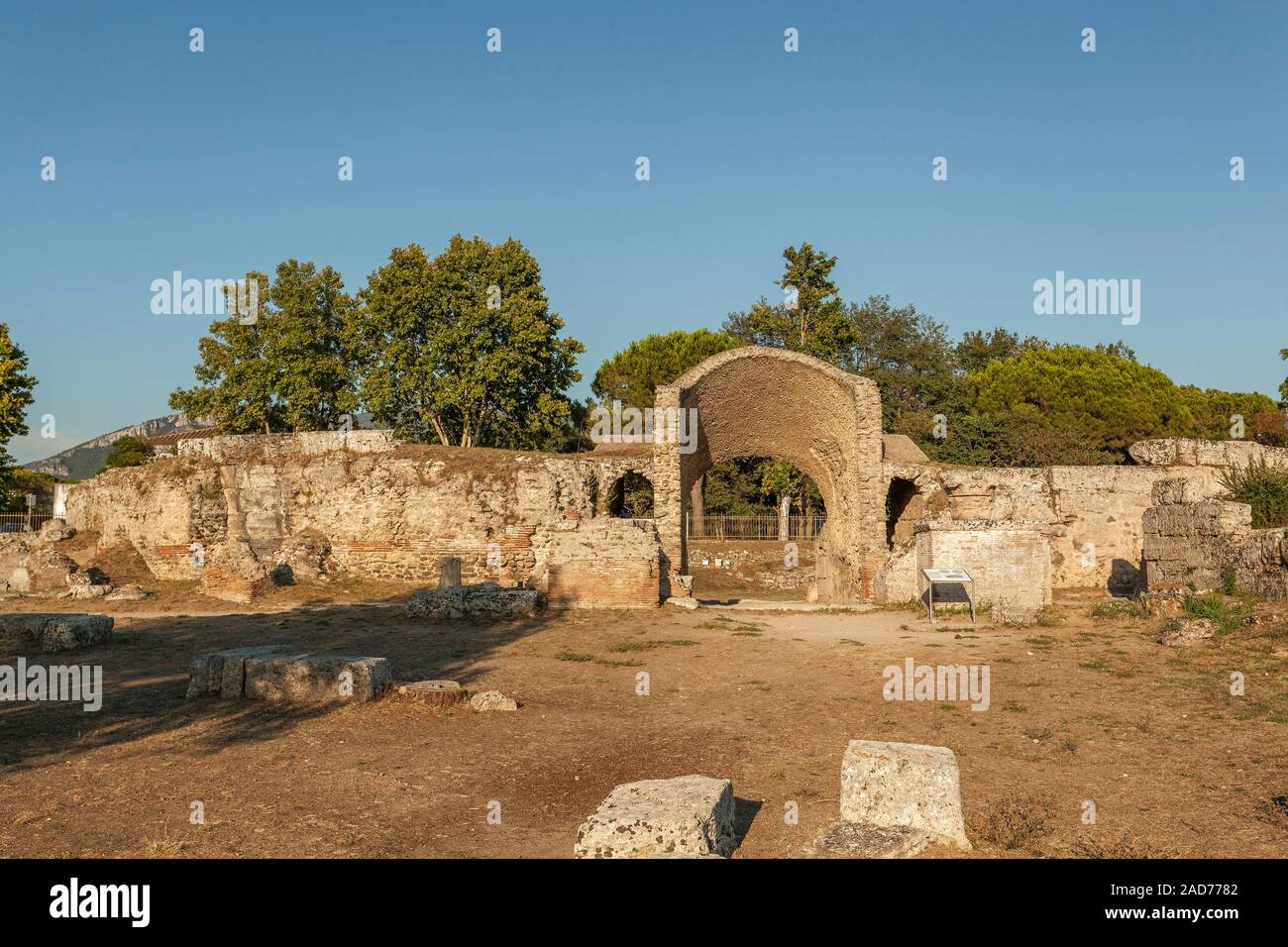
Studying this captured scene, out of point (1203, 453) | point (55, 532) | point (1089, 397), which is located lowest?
point (55, 532)

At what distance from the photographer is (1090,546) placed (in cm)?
2319

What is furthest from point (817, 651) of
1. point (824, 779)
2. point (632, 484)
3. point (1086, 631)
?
point (632, 484)

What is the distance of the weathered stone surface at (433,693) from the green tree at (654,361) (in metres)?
35.5

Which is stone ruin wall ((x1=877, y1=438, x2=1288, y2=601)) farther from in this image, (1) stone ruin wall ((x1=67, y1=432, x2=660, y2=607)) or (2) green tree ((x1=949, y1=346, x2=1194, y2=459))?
(2) green tree ((x1=949, y1=346, x2=1194, y2=459))

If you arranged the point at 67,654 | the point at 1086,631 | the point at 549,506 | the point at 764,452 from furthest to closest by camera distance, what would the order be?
the point at 764,452, the point at 549,506, the point at 1086,631, the point at 67,654

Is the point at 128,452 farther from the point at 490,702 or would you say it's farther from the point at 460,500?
the point at 490,702

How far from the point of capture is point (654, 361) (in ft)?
151

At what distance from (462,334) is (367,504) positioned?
426 inches

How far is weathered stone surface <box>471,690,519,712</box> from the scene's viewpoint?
916 centimetres

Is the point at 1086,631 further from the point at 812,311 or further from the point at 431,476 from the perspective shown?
the point at 812,311

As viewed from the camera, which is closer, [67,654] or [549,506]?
[67,654]

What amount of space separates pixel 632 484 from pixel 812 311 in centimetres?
1135

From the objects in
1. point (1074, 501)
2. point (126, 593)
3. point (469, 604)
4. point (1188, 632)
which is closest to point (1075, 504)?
point (1074, 501)
